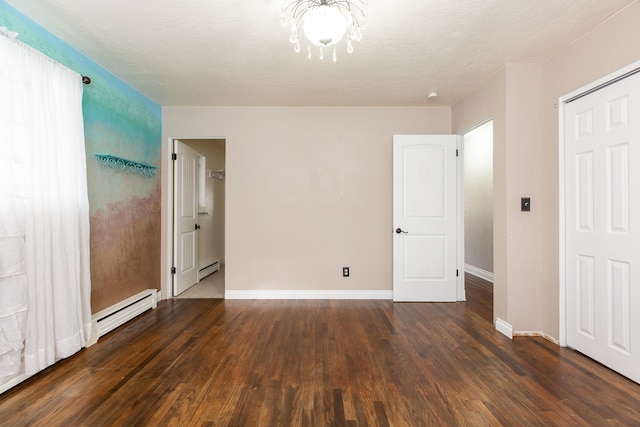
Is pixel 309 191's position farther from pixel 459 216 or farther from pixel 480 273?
pixel 480 273

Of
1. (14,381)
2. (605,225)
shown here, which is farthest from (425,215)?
(14,381)

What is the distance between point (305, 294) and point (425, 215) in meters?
1.89

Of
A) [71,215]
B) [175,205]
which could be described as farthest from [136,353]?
[175,205]

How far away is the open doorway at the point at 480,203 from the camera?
15.6ft

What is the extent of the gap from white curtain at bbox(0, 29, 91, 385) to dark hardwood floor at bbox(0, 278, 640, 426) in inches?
11.4

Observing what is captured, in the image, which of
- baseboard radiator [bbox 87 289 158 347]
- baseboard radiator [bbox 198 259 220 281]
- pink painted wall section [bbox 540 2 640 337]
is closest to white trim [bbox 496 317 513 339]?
pink painted wall section [bbox 540 2 640 337]

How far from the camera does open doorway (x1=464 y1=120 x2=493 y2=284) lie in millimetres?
4770

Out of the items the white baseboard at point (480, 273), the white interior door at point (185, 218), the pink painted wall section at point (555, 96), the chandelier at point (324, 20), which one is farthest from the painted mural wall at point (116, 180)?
the white baseboard at point (480, 273)

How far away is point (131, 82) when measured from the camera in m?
3.13

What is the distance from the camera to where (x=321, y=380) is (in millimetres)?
1949

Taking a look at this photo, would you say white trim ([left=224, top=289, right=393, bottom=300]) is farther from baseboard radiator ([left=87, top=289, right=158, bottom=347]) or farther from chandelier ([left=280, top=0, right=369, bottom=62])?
chandelier ([left=280, top=0, right=369, bottom=62])

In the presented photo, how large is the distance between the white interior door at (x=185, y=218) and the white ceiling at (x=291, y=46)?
106 centimetres

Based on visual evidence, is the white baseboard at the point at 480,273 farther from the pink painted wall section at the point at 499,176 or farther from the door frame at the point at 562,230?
the door frame at the point at 562,230

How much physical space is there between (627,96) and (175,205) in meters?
4.63
